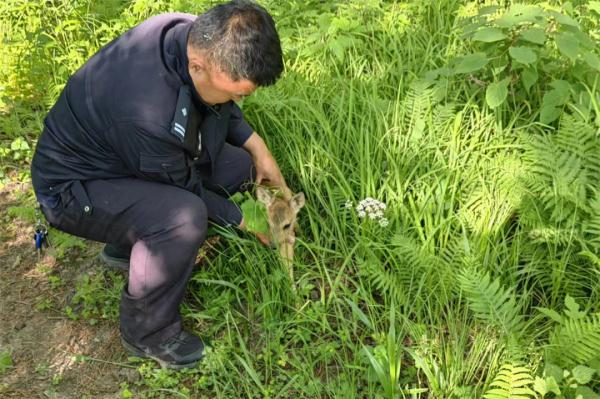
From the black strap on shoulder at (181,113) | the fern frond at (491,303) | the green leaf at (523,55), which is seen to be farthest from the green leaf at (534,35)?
the black strap on shoulder at (181,113)

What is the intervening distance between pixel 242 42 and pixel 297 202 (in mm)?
871

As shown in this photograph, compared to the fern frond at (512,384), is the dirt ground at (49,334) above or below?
below

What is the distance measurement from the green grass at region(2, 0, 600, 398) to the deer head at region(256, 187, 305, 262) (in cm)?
7

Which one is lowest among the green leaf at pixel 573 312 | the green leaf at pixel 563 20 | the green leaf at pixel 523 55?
the green leaf at pixel 573 312

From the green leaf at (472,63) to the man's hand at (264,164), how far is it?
3.34 feet

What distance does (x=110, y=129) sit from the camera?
7.70 feet

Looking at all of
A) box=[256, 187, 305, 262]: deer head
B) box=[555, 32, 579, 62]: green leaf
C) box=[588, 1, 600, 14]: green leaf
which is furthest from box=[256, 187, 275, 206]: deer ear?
box=[588, 1, 600, 14]: green leaf

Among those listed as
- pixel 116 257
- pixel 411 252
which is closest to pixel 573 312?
pixel 411 252

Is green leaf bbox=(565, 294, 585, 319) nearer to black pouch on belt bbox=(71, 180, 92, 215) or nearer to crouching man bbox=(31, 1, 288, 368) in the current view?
crouching man bbox=(31, 1, 288, 368)

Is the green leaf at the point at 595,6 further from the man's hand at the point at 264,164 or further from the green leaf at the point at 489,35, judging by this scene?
the man's hand at the point at 264,164

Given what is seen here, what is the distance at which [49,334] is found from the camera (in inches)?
110

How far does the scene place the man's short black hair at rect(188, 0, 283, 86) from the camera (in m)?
2.09

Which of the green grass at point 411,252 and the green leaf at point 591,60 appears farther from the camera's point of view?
the green leaf at point 591,60

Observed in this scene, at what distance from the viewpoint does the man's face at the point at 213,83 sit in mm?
2172
